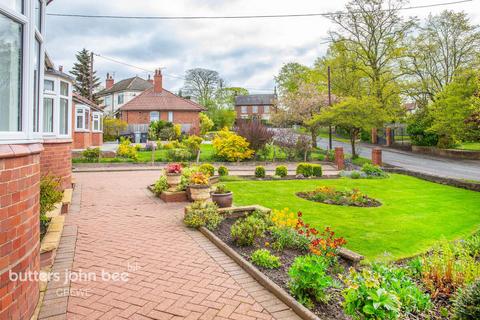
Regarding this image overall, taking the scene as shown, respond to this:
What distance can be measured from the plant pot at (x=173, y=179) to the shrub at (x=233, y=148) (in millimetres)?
10861

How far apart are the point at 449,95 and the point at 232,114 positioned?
100 ft

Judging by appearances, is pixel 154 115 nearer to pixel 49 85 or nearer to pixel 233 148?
pixel 233 148

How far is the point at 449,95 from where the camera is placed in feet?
78.3

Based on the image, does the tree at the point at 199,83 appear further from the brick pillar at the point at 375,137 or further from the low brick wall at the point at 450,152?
the low brick wall at the point at 450,152

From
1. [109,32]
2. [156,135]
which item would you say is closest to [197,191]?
[109,32]

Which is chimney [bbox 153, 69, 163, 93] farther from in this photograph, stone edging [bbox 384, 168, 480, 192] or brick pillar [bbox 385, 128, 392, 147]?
stone edging [bbox 384, 168, 480, 192]

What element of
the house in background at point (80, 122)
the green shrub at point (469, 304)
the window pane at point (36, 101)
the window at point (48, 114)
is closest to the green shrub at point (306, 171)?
the window at point (48, 114)

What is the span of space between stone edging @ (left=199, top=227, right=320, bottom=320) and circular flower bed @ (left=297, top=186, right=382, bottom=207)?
5112 mm

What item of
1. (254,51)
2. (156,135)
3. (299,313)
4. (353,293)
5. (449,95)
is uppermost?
(254,51)

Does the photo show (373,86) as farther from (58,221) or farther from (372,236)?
(58,221)

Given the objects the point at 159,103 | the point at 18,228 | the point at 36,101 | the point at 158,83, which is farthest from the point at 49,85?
the point at 158,83

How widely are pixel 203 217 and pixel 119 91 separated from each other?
5093cm

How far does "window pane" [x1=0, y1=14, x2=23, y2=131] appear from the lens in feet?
9.70

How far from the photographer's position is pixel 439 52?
30.0m
